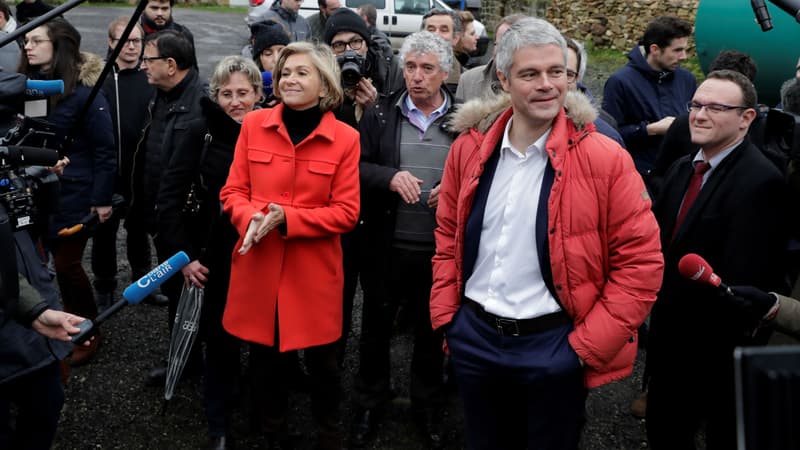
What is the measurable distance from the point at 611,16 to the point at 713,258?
1439cm

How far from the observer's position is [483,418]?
2.68 meters

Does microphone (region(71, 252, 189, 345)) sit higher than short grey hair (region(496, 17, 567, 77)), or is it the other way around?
short grey hair (region(496, 17, 567, 77))

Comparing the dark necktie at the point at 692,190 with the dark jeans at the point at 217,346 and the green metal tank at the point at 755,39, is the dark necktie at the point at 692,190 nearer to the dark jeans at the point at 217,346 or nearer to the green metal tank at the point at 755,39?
the dark jeans at the point at 217,346

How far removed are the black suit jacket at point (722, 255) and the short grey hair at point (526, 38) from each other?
1046 mm

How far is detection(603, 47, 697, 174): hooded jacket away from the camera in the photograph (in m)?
5.05

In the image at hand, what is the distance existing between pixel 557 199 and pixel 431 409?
1877 mm

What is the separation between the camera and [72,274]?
15.0 feet

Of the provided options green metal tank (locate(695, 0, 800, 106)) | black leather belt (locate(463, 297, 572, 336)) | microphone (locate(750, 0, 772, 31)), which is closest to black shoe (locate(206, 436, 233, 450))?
black leather belt (locate(463, 297, 572, 336))

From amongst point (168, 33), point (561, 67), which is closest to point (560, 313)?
A: point (561, 67)

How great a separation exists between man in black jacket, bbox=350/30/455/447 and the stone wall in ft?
40.2

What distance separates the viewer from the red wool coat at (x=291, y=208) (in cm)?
326

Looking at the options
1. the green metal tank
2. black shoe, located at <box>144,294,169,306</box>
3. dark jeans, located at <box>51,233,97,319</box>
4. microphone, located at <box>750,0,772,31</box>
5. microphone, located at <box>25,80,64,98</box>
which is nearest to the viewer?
microphone, located at <box>750,0,772,31</box>

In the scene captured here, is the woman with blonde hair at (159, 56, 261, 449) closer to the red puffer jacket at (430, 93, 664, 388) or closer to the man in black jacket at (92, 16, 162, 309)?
the man in black jacket at (92, 16, 162, 309)

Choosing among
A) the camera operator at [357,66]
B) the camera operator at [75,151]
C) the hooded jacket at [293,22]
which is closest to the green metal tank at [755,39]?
the hooded jacket at [293,22]
